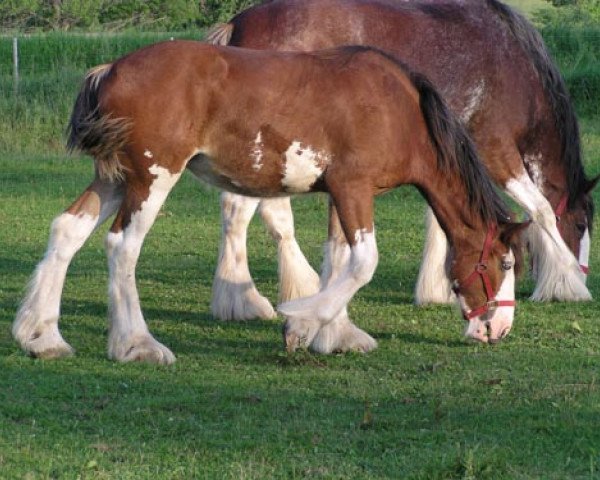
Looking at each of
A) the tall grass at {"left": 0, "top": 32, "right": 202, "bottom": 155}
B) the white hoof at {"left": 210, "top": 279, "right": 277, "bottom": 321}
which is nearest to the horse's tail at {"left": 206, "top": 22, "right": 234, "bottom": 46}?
the white hoof at {"left": 210, "top": 279, "right": 277, "bottom": 321}

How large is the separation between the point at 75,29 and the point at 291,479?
30016 millimetres

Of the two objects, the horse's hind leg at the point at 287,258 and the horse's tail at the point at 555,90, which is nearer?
the horse's hind leg at the point at 287,258

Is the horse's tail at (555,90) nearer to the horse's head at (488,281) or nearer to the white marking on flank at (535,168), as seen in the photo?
the white marking on flank at (535,168)

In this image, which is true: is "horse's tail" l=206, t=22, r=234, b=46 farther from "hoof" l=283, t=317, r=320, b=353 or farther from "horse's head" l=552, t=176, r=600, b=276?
"horse's head" l=552, t=176, r=600, b=276

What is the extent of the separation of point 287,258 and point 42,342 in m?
2.22

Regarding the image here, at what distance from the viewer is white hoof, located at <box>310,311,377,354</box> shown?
25.5ft

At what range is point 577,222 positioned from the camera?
9.80 meters

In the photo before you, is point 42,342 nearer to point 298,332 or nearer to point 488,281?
point 298,332

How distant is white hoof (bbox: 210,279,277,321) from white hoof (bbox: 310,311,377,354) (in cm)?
117

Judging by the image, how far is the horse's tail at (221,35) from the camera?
8.98 metres

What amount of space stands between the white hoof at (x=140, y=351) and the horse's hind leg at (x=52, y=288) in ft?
1.06

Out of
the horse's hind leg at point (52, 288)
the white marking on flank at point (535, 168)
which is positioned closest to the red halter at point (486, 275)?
the white marking on flank at point (535, 168)

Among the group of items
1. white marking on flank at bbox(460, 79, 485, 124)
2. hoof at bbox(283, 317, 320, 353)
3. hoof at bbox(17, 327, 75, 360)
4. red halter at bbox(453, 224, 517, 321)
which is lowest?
hoof at bbox(17, 327, 75, 360)

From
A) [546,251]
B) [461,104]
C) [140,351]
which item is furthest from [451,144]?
[546,251]
